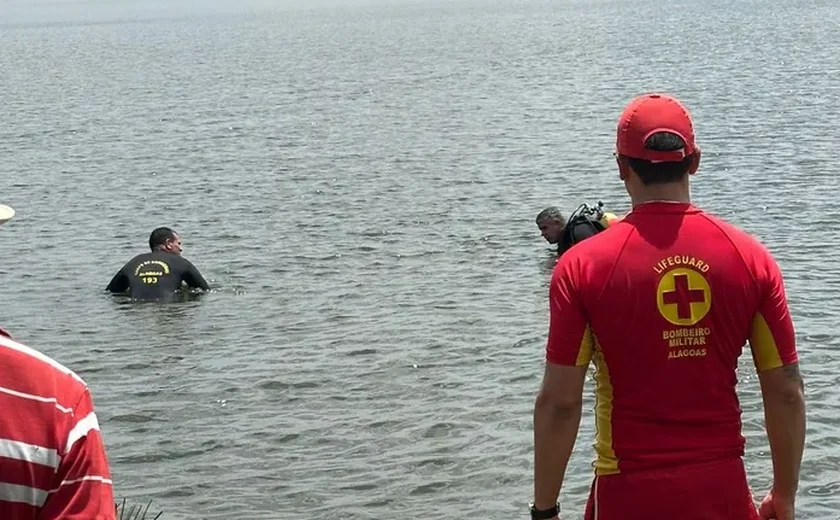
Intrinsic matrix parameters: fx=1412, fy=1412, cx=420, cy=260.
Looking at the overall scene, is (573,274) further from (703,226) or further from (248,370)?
(248,370)

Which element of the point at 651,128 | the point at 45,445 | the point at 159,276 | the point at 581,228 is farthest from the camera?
the point at 159,276

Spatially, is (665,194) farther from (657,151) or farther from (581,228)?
(581,228)

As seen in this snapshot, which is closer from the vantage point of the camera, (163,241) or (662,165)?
(662,165)

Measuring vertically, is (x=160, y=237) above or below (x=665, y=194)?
below

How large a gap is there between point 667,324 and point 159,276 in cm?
1126

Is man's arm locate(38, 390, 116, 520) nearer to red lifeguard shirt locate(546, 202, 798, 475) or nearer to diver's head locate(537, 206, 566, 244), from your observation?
red lifeguard shirt locate(546, 202, 798, 475)

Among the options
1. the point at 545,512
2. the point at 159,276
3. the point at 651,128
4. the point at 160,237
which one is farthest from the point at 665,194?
the point at 160,237

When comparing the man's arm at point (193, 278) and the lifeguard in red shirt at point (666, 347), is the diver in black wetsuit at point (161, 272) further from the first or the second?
the lifeguard in red shirt at point (666, 347)

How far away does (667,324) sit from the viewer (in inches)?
161

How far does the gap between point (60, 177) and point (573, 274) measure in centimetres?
2324

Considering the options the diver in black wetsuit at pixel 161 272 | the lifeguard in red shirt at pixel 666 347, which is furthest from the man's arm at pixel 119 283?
the lifeguard in red shirt at pixel 666 347

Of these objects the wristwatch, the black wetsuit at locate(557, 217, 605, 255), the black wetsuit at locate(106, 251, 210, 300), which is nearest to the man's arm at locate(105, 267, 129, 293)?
the black wetsuit at locate(106, 251, 210, 300)

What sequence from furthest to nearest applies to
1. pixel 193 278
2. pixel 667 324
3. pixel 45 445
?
1. pixel 193 278
2. pixel 667 324
3. pixel 45 445

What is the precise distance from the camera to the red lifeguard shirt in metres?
4.09
